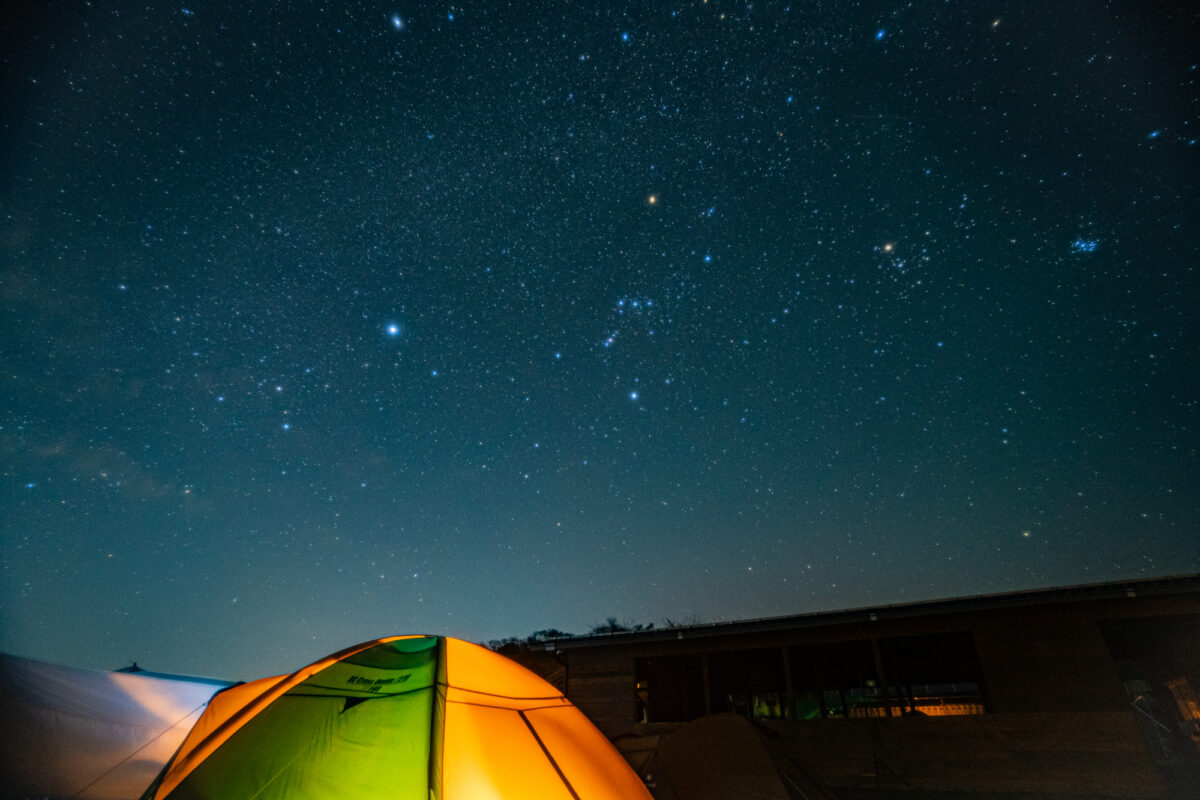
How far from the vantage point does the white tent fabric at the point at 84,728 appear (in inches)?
→ 280

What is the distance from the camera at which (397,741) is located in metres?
3.04

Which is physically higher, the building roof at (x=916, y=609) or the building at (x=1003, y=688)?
the building roof at (x=916, y=609)

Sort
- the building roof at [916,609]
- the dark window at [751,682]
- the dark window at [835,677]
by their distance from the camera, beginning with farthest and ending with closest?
1. the dark window at [751,682]
2. the dark window at [835,677]
3. the building roof at [916,609]

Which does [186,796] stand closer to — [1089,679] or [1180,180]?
[1089,679]

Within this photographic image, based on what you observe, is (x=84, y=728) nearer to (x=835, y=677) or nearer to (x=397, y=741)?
(x=397, y=741)

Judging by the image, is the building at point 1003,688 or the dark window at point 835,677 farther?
the dark window at point 835,677

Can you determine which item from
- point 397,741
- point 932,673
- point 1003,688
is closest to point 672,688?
point 932,673

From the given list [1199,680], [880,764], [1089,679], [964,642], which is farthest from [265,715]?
[1199,680]

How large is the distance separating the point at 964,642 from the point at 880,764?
4.59 m

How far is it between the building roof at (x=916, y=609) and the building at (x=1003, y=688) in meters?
0.02

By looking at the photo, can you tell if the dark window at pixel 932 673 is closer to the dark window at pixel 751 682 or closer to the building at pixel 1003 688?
the building at pixel 1003 688

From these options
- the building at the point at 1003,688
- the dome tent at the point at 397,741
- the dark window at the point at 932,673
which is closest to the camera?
the dome tent at the point at 397,741

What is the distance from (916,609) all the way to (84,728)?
14387 mm

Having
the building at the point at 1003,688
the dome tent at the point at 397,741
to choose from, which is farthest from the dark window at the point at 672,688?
the dome tent at the point at 397,741
